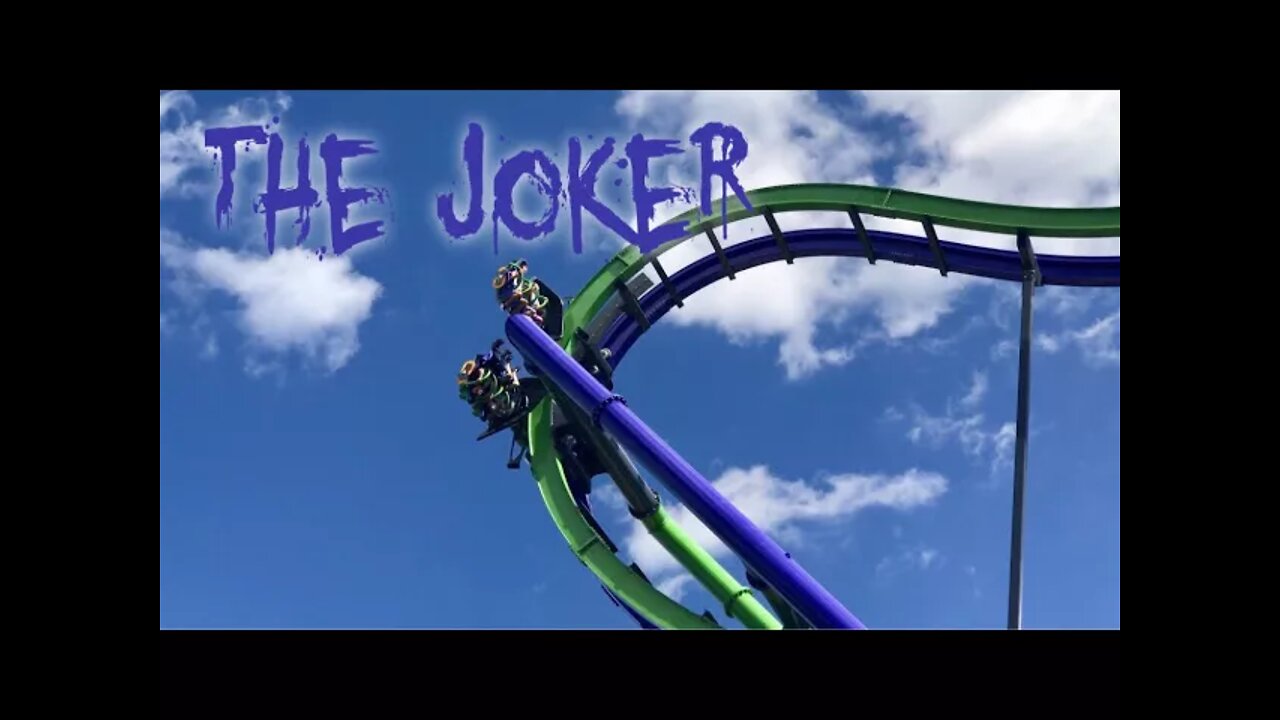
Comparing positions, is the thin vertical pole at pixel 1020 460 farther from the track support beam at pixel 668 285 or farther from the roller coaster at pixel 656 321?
the track support beam at pixel 668 285

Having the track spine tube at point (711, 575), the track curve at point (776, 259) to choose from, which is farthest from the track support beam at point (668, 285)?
the track spine tube at point (711, 575)

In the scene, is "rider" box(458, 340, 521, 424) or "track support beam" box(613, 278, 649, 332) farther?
"track support beam" box(613, 278, 649, 332)

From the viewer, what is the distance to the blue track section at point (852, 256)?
16234 mm

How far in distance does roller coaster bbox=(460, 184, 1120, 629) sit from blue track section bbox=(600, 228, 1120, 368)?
0.02m

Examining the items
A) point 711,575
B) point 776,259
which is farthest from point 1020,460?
point 776,259

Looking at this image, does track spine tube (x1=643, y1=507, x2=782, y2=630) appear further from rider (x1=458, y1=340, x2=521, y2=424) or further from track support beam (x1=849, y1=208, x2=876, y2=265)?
track support beam (x1=849, y1=208, x2=876, y2=265)

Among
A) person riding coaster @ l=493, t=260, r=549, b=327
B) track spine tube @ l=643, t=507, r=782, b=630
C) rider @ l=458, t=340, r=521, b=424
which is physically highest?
person riding coaster @ l=493, t=260, r=549, b=327

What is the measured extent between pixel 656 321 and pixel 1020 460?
6157mm

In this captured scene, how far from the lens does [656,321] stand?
18.6m

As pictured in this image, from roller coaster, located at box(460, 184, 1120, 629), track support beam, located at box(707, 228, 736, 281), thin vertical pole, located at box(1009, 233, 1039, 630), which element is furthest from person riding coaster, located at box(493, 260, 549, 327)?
thin vertical pole, located at box(1009, 233, 1039, 630)

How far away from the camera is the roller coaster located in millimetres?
14844

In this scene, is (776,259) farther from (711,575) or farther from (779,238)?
(711,575)
